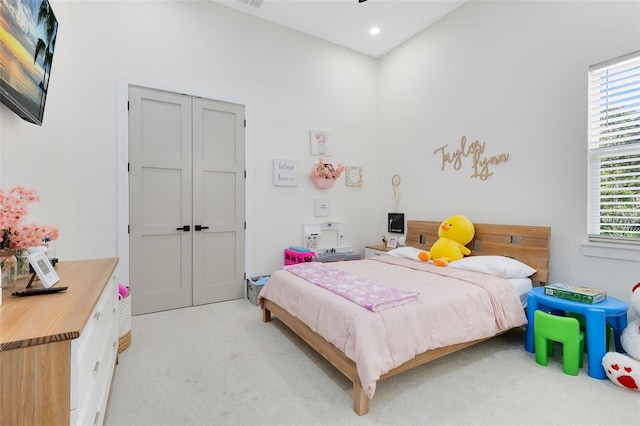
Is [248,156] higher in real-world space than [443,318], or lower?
higher

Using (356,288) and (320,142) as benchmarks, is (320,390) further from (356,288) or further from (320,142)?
(320,142)

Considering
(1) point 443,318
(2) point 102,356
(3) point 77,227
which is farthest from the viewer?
(3) point 77,227

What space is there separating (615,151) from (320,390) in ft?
9.42

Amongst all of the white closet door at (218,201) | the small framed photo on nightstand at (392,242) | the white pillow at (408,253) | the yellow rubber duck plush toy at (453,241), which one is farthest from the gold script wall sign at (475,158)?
the white closet door at (218,201)

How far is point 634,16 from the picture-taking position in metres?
2.35

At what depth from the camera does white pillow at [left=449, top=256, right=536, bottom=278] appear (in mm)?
2680

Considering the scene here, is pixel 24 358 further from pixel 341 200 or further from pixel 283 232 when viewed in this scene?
pixel 341 200

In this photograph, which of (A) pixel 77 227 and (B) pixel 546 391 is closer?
(B) pixel 546 391

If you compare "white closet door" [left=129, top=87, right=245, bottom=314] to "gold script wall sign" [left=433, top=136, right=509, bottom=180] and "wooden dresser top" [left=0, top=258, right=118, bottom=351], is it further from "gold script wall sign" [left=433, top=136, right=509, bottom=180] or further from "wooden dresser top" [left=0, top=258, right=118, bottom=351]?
"gold script wall sign" [left=433, top=136, right=509, bottom=180]

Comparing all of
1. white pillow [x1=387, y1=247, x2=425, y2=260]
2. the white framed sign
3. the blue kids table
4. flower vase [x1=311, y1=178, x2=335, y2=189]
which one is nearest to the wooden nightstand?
white pillow [x1=387, y1=247, x2=425, y2=260]

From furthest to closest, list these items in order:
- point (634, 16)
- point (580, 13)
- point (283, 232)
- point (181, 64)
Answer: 1. point (283, 232)
2. point (181, 64)
3. point (580, 13)
4. point (634, 16)

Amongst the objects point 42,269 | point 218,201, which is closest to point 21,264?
point 42,269

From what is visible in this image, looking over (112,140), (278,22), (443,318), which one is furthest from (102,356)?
(278,22)

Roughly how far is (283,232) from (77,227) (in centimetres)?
214
